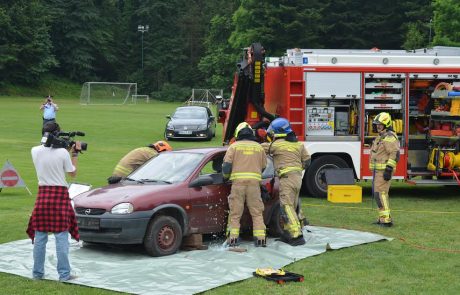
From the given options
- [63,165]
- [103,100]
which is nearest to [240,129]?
[63,165]

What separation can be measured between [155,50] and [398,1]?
35.2m

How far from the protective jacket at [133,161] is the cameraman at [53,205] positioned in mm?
3574

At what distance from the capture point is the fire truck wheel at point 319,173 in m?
16.0

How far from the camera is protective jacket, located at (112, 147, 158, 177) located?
12.2 metres

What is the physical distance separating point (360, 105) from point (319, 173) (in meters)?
1.67

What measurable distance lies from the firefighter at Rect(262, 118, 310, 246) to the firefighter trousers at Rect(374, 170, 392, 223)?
177cm

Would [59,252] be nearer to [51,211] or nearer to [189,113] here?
[51,211]

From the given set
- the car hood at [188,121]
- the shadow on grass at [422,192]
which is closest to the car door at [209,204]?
the shadow on grass at [422,192]

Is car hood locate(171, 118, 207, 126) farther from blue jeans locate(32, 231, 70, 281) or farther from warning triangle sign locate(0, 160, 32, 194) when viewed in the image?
blue jeans locate(32, 231, 70, 281)

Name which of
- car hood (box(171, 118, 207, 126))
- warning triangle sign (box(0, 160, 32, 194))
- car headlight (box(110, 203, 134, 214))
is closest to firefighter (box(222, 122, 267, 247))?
car headlight (box(110, 203, 134, 214))

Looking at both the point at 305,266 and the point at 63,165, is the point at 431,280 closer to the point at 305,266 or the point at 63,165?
the point at 305,266

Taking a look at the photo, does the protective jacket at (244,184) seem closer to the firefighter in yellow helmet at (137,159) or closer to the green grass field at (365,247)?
the green grass field at (365,247)

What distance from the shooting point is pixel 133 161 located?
12250 mm

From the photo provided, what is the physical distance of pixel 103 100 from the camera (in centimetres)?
6806
